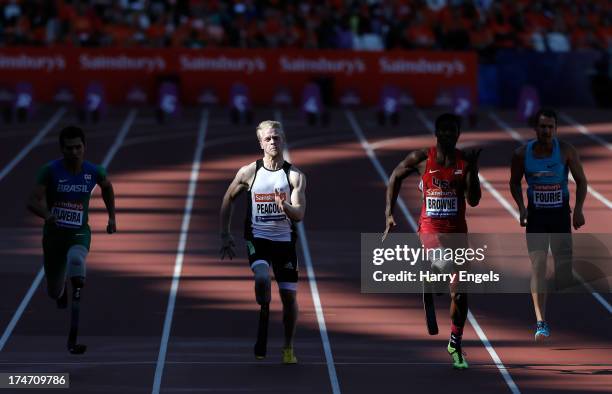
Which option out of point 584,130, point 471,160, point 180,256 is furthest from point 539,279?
point 584,130

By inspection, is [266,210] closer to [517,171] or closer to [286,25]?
[517,171]

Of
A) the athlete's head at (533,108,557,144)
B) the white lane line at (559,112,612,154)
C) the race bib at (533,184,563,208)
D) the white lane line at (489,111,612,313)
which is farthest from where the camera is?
the white lane line at (559,112,612,154)

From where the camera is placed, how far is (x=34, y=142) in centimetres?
3134

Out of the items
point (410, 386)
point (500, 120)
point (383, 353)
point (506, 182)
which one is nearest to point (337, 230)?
point (506, 182)

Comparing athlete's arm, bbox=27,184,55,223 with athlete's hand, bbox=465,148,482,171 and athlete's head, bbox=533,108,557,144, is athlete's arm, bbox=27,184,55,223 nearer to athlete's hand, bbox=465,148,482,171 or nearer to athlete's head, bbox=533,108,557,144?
athlete's hand, bbox=465,148,482,171

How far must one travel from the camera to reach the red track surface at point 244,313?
12.5 m

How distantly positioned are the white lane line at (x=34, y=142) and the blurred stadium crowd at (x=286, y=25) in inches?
79.1

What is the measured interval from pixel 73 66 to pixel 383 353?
23.9 m

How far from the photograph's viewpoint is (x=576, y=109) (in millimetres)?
37875

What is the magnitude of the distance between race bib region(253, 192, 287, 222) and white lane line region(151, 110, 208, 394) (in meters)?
1.37

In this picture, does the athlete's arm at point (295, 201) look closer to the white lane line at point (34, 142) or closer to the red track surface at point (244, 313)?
the red track surface at point (244, 313)

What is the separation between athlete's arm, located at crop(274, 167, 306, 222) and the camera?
12266 millimetres

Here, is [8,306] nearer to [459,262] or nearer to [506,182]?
[459,262]

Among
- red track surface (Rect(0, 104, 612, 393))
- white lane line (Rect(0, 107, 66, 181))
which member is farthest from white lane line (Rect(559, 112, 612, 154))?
white lane line (Rect(0, 107, 66, 181))
